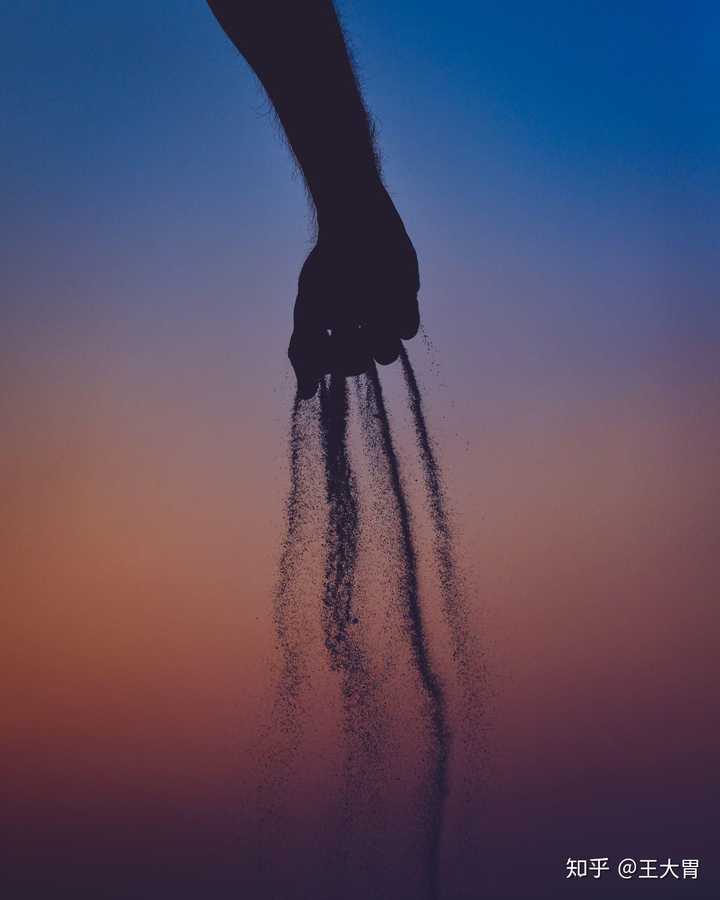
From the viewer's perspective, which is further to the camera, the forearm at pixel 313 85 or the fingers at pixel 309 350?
the fingers at pixel 309 350

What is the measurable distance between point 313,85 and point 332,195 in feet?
1.11

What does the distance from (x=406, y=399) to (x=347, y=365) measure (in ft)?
4.50

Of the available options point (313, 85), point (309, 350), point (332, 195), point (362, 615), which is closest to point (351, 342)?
point (309, 350)

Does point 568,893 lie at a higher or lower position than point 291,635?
lower

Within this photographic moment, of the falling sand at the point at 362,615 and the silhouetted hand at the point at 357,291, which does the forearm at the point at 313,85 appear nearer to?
the silhouetted hand at the point at 357,291

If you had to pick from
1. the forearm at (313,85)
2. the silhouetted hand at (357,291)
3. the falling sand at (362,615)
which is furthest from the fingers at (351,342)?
the falling sand at (362,615)

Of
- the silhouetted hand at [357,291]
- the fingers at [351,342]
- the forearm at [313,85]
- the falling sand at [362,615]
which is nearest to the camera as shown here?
the forearm at [313,85]

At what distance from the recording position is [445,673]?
14.4 ft

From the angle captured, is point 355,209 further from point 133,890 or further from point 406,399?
point 133,890

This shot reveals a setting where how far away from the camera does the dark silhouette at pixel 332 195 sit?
8.42 feet

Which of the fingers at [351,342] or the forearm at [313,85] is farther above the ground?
the forearm at [313,85]

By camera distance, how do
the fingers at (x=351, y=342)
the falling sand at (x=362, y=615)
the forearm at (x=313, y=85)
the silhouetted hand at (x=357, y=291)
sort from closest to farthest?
the forearm at (x=313, y=85), the silhouetted hand at (x=357, y=291), the fingers at (x=351, y=342), the falling sand at (x=362, y=615)

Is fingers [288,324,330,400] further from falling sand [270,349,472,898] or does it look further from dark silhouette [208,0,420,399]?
falling sand [270,349,472,898]

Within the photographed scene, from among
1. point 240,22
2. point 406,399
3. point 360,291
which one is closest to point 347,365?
point 360,291
